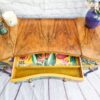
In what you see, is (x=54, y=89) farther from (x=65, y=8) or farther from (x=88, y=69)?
(x=65, y=8)

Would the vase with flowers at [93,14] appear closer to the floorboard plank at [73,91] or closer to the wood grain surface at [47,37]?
the wood grain surface at [47,37]

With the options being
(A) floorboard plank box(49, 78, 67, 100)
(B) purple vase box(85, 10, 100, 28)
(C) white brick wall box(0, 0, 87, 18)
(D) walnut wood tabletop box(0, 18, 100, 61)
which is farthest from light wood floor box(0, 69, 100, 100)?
(C) white brick wall box(0, 0, 87, 18)

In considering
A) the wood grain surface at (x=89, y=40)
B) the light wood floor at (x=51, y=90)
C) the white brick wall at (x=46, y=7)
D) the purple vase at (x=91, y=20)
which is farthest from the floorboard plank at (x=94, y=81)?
the white brick wall at (x=46, y=7)

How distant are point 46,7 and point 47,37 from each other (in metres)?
0.23

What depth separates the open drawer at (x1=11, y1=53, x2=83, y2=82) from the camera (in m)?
0.98

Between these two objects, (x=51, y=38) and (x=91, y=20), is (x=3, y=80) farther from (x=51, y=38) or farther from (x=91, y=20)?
(x=91, y=20)

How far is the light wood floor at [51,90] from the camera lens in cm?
100

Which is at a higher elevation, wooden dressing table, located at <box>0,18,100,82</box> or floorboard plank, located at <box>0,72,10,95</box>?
wooden dressing table, located at <box>0,18,100,82</box>

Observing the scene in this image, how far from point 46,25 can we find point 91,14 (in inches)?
12.7

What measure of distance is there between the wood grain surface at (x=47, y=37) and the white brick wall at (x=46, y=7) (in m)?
0.04

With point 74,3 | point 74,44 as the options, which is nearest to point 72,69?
point 74,44

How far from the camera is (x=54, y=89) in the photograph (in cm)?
104

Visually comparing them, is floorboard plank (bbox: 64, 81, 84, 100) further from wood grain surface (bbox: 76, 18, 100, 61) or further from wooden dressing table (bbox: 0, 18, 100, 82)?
wood grain surface (bbox: 76, 18, 100, 61)

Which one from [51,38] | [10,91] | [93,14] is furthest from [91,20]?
[10,91]
